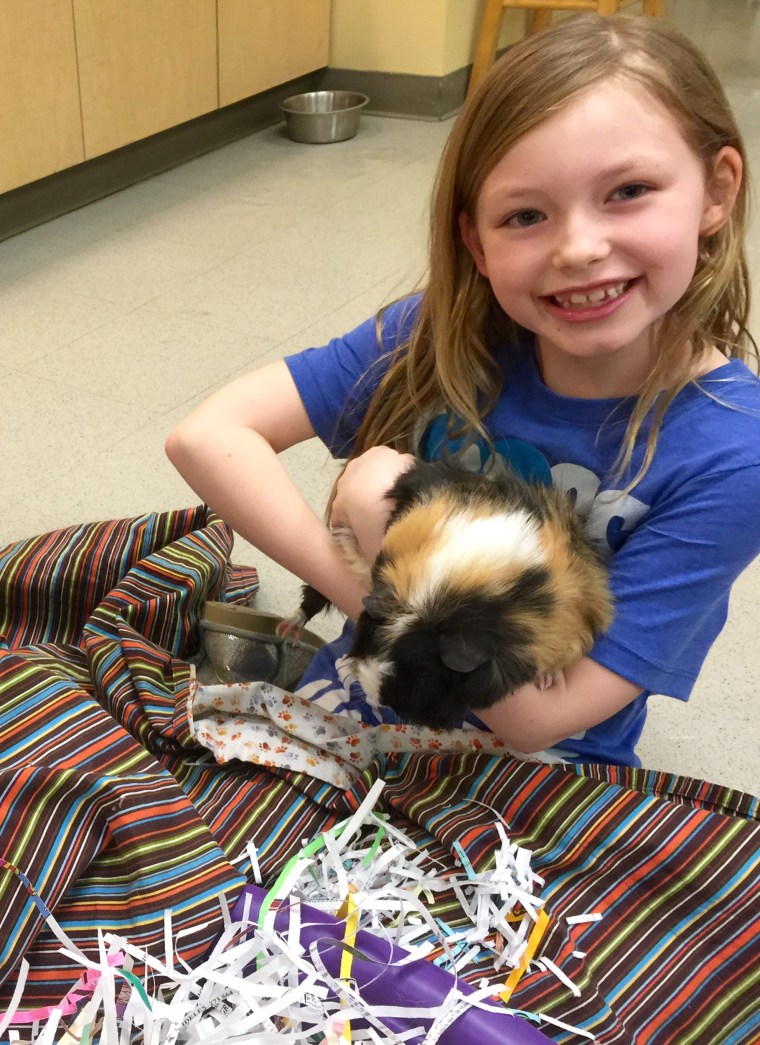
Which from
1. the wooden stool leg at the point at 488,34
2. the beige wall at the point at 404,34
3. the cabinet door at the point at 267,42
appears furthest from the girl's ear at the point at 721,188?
the beige wall at the point at 404,34

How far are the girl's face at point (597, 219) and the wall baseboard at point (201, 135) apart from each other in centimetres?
265

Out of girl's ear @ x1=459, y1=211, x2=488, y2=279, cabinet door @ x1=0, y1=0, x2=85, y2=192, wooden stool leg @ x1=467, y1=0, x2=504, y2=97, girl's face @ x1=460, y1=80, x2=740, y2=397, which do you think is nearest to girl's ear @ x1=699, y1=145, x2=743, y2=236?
girl's face @ x1=460, y1=80, x2=740, y2=397

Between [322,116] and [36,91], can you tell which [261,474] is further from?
[322,116]

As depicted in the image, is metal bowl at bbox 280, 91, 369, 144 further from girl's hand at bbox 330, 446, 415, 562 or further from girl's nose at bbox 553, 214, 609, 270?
girl's nose at bbox 553, 214, 609, 270

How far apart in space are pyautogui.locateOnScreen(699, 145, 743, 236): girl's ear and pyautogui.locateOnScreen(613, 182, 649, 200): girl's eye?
116 mm

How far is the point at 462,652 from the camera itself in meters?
1.00

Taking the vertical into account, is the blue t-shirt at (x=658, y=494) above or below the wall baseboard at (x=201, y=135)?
above

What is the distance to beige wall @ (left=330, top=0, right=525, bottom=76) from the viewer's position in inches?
174

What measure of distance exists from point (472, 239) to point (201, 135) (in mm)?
3245

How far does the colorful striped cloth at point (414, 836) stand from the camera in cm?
109

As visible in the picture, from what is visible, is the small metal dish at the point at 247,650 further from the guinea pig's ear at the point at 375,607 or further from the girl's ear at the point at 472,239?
the girl's ear at the point at 472,239

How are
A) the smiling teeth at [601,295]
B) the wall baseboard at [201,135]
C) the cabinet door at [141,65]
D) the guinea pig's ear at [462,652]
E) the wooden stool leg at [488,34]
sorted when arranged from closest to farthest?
the guinea pig's ear at [462,652] < the smiling teeth at [601,295] < the cabinet door at [141,65] < the wall baseboard at [201,135] < the wooden stool leg at [488,34]

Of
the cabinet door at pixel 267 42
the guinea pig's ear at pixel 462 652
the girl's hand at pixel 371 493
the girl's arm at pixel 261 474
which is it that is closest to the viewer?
the guinea pig's ear at pixel 462 652

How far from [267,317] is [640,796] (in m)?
2.05
